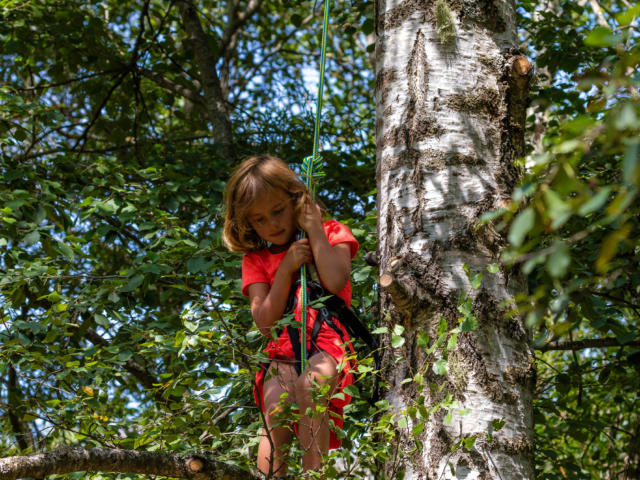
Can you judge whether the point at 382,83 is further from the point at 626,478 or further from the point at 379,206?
the point at 626,478

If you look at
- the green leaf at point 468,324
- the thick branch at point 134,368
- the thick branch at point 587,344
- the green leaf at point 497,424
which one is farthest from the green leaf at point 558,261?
the thick branch at point 134,368

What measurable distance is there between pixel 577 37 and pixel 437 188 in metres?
2.68

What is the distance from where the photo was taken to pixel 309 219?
6.72 ft

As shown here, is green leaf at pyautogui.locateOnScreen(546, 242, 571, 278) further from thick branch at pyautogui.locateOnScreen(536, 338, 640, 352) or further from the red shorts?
thick branch at pyautogui.locateOnScreen(536, 338, 640, 352)

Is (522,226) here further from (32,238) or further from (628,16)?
(32,238)

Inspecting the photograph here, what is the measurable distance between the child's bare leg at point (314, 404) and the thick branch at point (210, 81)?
8.24ft

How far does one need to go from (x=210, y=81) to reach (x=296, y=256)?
9.59 ft

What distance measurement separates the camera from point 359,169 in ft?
13.5

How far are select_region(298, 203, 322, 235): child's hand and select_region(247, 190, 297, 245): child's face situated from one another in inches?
2.6

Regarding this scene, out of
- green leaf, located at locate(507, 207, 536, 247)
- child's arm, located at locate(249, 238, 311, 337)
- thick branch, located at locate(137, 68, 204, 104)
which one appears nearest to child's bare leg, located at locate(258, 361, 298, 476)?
child's arm, located at locate(249, 238, 311, 337)

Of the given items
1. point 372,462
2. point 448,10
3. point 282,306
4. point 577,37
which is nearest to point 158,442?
point 282,306

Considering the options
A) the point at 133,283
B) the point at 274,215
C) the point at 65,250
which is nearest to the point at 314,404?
the point at 274,215

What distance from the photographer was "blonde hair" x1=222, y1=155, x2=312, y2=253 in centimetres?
211

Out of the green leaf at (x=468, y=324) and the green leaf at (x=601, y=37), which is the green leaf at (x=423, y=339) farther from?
the green leaf at (x=601, y=37)
